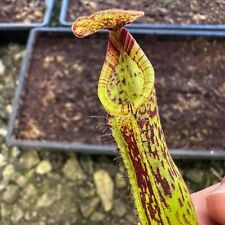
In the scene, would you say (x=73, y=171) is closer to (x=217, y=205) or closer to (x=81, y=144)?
(x=81, y=144)

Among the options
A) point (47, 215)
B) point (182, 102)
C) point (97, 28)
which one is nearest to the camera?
point (97, 28)

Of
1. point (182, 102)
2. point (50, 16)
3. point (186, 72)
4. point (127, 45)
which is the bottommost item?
point (127, 45)

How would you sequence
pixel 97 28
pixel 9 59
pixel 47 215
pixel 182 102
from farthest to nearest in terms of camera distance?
pixel 9 59 < pixel 182 102 < pixel 47 215 < pixel 97 28

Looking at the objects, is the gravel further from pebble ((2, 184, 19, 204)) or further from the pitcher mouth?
the pitcher mouth

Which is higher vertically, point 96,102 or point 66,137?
point 96,102

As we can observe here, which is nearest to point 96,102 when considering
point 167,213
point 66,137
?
point 66,137

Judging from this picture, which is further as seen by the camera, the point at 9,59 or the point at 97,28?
the point at 9,59

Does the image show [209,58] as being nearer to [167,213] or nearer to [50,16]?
[50,16]

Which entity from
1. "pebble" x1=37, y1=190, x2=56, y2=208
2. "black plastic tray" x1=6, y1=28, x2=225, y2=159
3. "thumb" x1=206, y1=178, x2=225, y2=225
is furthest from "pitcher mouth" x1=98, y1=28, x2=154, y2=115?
"pebble" x1=37, y1=190, x2=56, y2=208

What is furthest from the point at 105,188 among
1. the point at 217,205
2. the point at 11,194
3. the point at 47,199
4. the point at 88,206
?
the point at 217,205
